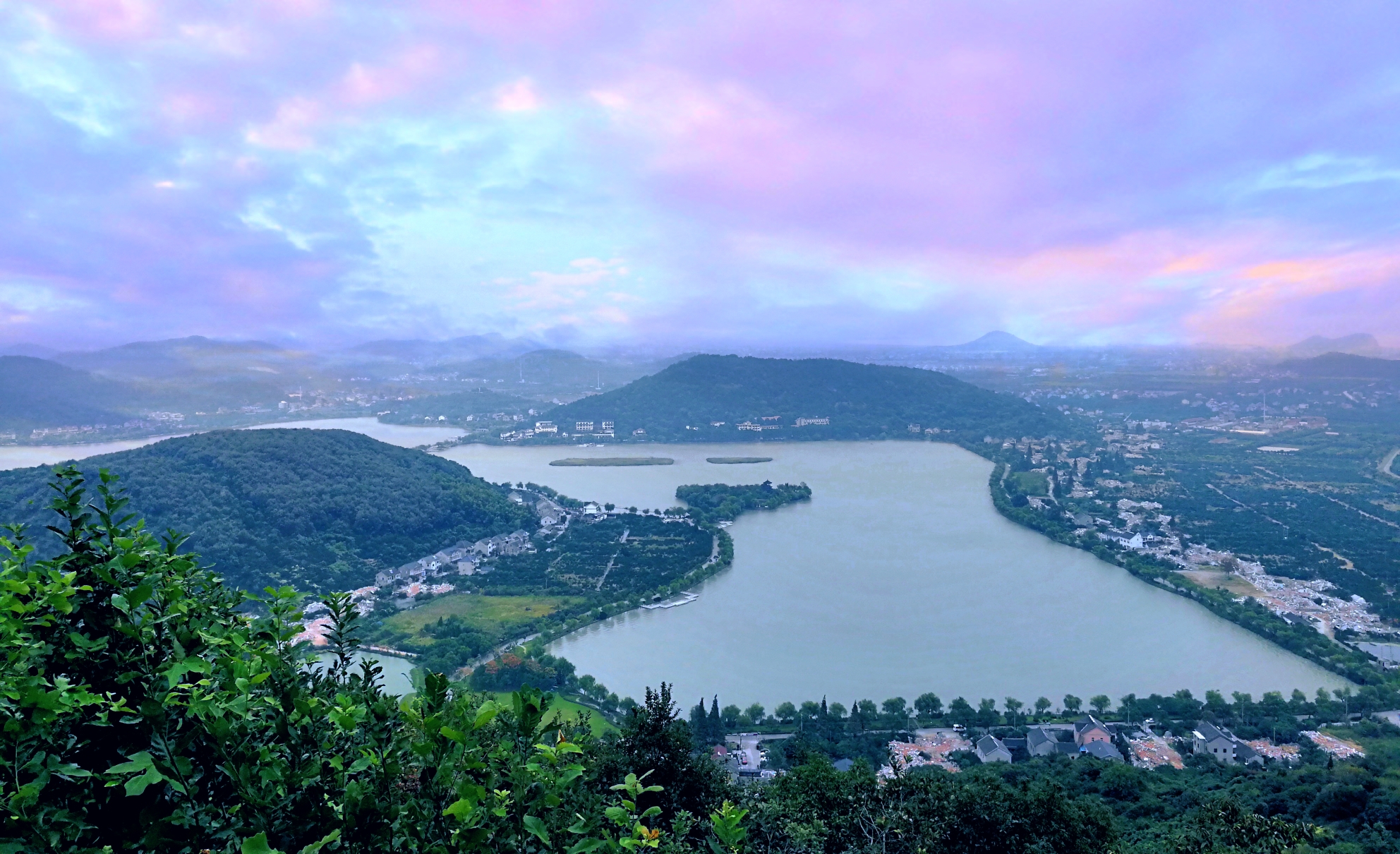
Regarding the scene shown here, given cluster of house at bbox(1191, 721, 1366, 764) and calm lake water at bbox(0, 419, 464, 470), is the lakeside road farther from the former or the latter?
calm lake water at bbox(0, 419, 464, 470)

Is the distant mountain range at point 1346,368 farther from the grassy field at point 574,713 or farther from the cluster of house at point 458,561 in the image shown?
the grassy field at point 574,713

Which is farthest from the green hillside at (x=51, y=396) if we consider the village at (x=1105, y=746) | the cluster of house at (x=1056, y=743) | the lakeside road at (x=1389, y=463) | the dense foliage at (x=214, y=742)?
the lakeside road at (x=1389, y=463)

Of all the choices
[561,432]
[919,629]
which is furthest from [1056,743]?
[561,432]

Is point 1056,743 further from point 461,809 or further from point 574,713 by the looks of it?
point 461,809

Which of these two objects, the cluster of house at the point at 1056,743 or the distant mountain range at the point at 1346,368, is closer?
the cluster of house at the point at 1056,743

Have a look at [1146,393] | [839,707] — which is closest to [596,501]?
[839,707]

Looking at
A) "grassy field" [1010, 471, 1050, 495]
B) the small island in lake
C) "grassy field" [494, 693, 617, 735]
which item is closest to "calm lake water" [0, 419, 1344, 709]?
"grassy field" [494, 693, 617, 735]
